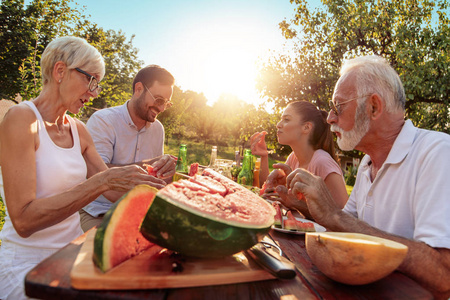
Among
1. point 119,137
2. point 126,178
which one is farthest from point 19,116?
point 119,137

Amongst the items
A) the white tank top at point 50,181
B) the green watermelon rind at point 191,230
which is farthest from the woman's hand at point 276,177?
the green watermelon rind at point 191,230

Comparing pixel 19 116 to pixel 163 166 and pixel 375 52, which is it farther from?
pixel 375 52

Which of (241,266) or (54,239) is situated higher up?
(241,266)

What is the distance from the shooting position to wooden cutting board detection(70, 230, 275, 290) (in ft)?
3.39

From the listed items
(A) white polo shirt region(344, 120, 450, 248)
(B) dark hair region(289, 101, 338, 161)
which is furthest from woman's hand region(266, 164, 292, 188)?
(A) white polo shirt region(344, 120, 450, 248)

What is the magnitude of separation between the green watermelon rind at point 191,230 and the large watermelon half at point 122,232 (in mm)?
98

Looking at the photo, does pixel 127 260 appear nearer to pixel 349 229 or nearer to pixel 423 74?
pixel 349 229

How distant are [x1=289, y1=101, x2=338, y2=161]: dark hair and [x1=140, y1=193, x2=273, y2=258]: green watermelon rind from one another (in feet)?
11.0

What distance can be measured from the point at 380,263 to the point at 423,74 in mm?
11661

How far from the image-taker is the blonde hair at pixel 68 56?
2400mm

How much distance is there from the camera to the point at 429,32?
11.0 m

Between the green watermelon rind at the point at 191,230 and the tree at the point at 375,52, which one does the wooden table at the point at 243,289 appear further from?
the tree at the point at 375,52

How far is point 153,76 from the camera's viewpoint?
429cm

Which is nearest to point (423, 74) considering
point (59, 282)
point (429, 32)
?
point (429, 32)
